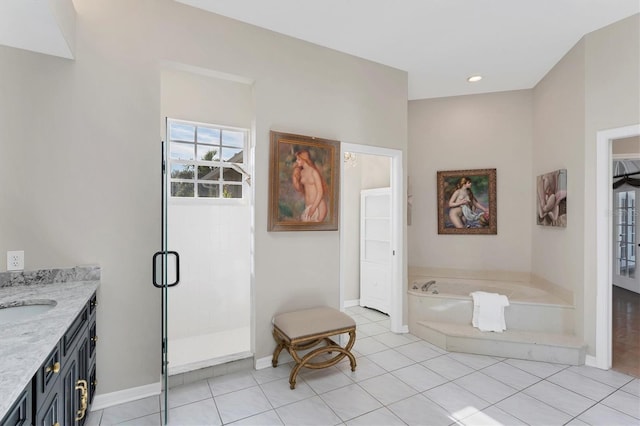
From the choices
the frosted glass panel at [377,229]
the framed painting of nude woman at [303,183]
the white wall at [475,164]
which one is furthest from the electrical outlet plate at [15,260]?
the white wall at [475,164]

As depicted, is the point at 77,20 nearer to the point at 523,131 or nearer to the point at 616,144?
the point at 523,131

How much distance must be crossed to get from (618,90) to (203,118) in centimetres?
405

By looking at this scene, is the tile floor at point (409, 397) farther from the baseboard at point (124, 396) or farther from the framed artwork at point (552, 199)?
the framed artwork at point (552, 199)

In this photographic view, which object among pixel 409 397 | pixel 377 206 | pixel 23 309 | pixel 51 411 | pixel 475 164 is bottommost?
pixel 409 397

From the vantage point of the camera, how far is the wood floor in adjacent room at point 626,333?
2947 millimetres

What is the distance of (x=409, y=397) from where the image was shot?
7.93 ft

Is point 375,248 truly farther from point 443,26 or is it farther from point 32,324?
point 32,324

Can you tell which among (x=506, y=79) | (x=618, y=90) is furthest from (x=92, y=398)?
(x=506, y=79)

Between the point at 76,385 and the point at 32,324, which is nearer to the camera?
Answer: the point at 32,324

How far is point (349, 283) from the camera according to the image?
4.86 meters

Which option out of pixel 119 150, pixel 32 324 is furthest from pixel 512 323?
pixel 119 150

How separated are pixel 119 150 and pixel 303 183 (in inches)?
60.8

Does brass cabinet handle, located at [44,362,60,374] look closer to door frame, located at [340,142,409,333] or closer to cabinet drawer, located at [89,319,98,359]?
cabinet drawer, located at [89,319,98,359]

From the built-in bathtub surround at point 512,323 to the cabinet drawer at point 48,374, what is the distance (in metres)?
3.22
